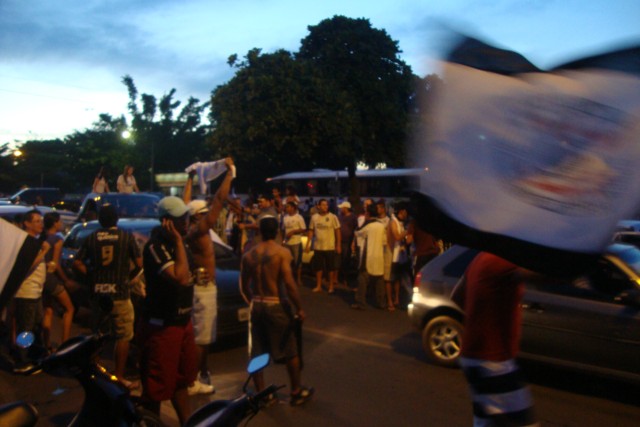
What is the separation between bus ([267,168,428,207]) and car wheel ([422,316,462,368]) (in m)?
23.7

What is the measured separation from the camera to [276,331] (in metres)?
5.91

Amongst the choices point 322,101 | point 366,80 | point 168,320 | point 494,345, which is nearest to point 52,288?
point 168,320

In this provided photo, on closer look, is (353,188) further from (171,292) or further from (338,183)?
(171,292)

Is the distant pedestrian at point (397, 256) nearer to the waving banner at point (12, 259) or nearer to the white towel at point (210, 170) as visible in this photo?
the white towel at point (210, 170)

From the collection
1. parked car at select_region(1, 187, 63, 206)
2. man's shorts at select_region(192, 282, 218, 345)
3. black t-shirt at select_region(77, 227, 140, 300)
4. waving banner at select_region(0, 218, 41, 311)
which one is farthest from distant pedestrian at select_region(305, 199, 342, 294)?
parked car at select_region(1, 187, 63, 206)

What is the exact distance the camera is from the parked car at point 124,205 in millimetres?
14102

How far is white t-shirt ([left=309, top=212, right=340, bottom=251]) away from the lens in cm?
1295

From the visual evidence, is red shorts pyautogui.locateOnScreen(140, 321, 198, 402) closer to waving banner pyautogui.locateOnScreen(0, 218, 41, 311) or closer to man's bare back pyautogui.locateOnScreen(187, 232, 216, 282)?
man's bare back pyautogui.locateOnScreen(187, 232, 216, 282)

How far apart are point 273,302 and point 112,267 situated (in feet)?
5.95

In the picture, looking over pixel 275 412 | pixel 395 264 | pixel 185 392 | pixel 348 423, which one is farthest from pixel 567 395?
pixel 395 264

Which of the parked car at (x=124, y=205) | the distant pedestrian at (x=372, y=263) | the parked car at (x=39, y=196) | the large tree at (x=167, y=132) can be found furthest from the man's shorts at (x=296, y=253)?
the large tree at (x=167, y=132)

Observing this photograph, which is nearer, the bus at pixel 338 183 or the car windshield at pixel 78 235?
the car windshield at pixel 78 235

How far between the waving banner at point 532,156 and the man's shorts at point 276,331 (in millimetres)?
3875

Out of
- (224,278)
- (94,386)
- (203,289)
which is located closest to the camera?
(94,386)
